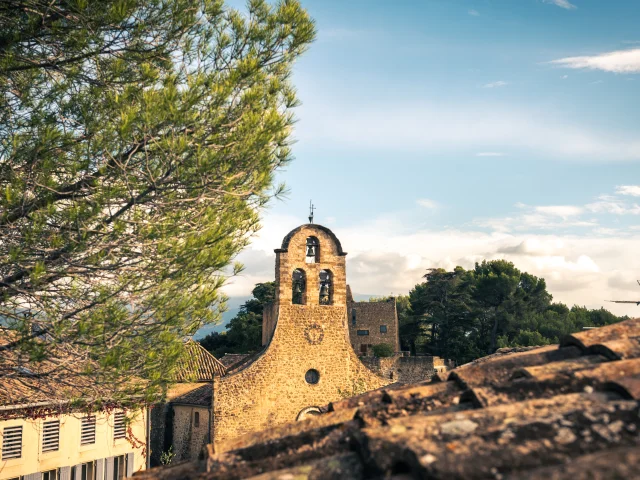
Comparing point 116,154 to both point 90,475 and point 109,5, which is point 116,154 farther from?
point 90,475

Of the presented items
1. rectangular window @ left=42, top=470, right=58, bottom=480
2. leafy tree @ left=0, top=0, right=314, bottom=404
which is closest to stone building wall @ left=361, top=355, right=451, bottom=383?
rectangular window @ left=42, top=470, right=58, bottom=480

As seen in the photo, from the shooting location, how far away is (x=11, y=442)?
16875mm

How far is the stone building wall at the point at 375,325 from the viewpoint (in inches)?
2235

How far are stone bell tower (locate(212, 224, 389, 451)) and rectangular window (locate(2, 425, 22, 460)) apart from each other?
5640mm

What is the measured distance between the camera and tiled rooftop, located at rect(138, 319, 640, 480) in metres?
2.56

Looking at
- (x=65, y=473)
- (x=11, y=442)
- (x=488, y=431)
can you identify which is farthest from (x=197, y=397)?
(x=488, y=431)

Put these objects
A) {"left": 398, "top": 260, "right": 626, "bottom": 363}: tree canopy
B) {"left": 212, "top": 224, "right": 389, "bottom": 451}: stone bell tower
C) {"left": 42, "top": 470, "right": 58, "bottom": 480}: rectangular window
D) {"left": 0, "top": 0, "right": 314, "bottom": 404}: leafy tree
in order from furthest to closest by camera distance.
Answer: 1. {"left": 398, "top": 260, "right": 626, "bottom": 363}: tree canopy
2. {"left": 212, "top": 224, "right": 389, "bottom": 451}: stone bell tower
3. {"left": 42, "top": 470, "right": 58, "bottom": 480}: rectangular window
4. {"left": 0, "top": 0, "right": 314, "bottom": 404}: leafy tree

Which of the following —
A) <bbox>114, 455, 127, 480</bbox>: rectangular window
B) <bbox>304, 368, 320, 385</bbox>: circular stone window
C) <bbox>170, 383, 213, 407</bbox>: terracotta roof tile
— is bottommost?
<bbox>114, 455, 127, 480</bbox>: rectangular window

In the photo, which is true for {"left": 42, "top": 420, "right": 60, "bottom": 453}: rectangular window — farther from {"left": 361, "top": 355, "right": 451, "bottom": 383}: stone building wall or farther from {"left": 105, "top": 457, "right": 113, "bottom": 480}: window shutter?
{"left": 361, "top": 355, "right": 451, "bottom": 383}: stone building wall

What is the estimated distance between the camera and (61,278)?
27.5 ft

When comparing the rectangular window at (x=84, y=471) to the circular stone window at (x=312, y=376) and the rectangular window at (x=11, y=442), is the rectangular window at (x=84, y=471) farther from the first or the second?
the circular stone window at (x=312, y=376)

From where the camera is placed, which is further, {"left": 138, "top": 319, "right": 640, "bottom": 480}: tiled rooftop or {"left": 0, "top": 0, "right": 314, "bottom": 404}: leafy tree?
{"left": 0, "top": 0, "right": 314, "bottom": 404}: leafy tree

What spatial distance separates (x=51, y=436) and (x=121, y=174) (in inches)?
504

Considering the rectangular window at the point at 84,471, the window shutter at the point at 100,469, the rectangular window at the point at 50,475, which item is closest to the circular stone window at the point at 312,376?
the window shutter at the point at 100,469
